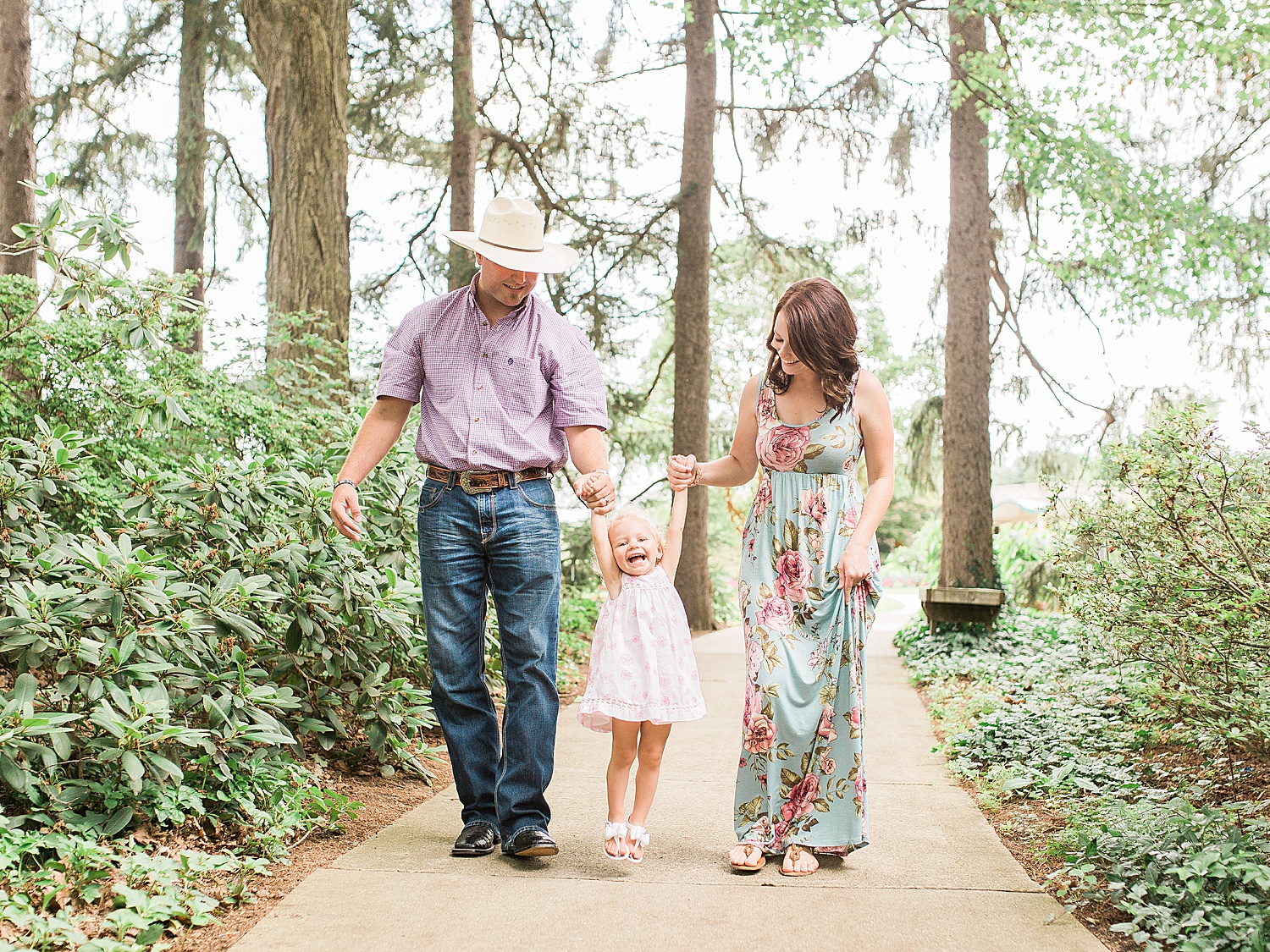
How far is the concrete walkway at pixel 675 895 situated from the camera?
2.71 m

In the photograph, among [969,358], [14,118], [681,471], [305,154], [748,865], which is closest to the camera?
[748,865]

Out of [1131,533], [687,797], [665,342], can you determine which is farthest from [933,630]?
[665,342]

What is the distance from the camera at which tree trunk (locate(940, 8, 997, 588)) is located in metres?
10.1

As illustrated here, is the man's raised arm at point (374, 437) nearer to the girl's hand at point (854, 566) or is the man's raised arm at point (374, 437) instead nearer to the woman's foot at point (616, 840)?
the woman's foot at point (616, 840)

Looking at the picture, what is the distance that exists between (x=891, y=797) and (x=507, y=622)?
1.90 metres

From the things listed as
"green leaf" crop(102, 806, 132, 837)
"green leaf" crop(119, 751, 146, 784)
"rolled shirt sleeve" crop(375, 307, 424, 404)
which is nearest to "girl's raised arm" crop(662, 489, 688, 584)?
"rolled shirt sleeve" crop(375, 307, 424, 404)

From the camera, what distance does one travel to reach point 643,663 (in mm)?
3330

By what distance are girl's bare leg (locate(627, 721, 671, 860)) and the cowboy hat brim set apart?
Result: 57.5 inches

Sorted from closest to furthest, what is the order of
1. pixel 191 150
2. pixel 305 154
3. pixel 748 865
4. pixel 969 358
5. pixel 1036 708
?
pixel 748 865 < pixel 1036 708 < pixel 305 154 < pixel 969 358 < pixel 191 150

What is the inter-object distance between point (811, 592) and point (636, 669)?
0.60 meters

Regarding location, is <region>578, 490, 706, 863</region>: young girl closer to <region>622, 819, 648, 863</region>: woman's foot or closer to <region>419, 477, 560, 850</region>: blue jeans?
<region>622, 819, 648, 863</region>: woman's foot

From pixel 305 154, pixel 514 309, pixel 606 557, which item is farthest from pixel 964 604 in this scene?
pixel 514 309

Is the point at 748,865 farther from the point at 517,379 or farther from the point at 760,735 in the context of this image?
the point at 517,379

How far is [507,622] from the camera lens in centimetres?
346
